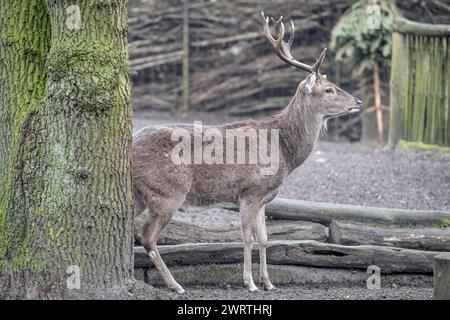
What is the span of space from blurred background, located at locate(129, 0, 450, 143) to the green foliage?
0.47m

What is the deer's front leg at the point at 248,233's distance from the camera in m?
7.39

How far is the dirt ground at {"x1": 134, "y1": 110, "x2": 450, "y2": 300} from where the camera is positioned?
7.14m

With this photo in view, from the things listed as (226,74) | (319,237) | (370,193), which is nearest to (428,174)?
(370,193)

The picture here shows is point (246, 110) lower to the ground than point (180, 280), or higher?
higher

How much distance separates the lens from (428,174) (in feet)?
37.5

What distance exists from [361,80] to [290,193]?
5.19 meters

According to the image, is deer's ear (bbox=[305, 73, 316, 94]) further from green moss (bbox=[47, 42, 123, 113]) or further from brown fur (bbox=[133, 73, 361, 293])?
green moss (bbox=[47, 42, 123, 113])

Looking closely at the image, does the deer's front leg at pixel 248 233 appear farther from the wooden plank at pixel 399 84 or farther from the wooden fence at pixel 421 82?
the wooden plank at pixel 399 84

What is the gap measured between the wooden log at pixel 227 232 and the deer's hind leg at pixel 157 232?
0.40m

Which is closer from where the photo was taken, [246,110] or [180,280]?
[180,280]

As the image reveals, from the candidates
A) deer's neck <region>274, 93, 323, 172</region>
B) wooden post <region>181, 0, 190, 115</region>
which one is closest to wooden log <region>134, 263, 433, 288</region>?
deer's neck <region>274, 93, 323, 172</region>

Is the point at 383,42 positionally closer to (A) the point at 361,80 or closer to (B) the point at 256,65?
(A) the point at 361,80
